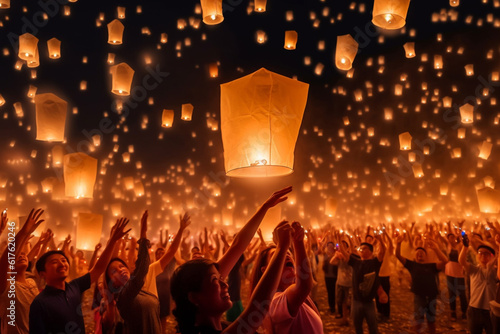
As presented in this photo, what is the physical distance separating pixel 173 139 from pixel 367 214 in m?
9.77

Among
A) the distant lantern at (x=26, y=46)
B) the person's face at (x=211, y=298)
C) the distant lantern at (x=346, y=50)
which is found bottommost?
the person's face at (x=211, y=298)

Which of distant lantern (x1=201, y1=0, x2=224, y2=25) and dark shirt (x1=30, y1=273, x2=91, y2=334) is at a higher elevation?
distant lantern (x1=201, y1=0, x2=224, y2=25)

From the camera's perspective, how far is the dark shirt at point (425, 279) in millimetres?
5312

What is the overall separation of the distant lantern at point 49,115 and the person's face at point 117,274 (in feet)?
7.14

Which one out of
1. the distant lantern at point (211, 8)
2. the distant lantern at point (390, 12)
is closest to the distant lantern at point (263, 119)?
the distant lantern at point (390, 12)

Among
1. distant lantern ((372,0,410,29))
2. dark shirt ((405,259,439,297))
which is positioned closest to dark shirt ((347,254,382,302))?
dark shirt ((405,259,439,297))

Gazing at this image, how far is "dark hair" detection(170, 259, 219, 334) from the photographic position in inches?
60.4

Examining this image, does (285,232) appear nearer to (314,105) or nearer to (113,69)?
(113,69)

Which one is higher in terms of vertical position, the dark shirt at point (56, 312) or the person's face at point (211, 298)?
the person's face at point (211, 298)

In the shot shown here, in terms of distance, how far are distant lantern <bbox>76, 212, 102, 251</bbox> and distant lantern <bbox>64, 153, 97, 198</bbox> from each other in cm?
28

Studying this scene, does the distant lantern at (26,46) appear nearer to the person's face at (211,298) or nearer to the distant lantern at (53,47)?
the distant lantern at (53,47)

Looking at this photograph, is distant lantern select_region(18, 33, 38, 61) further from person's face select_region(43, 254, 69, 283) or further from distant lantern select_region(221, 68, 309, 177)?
distant lantern select_region(221, 68, 309, 177)

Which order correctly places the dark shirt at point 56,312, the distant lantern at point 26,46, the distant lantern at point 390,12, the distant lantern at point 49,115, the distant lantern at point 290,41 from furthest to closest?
the distant lantern at point 290,41
the distant lantern at point 26,46
the distant lantern at point 390,12
the distant lantern at point 49,115
the dark shirt at point 56,312

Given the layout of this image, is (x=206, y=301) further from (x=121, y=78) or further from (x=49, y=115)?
(x=121, y=78)
